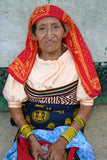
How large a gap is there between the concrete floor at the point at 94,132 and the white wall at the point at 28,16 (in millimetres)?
899

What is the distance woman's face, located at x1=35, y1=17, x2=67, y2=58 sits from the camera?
1.66m

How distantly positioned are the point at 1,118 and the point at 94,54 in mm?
1773

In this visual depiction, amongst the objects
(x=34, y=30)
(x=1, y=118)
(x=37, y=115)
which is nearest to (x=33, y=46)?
(x=34, y=30)

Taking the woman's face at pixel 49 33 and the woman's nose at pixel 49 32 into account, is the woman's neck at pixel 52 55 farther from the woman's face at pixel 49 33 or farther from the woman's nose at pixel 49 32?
the woman's nose at pixel 49 32

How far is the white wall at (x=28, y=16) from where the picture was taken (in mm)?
2486

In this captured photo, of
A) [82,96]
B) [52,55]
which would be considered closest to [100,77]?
[82,96]

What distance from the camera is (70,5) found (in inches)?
99.8

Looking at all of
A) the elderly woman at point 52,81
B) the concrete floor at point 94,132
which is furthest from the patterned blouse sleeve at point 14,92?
the concrete floor at point 94,132

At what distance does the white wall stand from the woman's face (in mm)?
937

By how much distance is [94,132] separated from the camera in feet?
7.77

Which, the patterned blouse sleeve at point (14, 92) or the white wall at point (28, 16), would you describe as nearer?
the patterned blouse sleeve at point (14, 92)

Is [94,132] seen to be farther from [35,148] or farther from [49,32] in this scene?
[49,32]

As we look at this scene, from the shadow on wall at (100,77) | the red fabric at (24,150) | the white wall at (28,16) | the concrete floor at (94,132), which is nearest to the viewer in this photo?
the red fabric at (24,150)

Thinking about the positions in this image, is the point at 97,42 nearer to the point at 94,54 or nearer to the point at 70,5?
the point at 94,54
